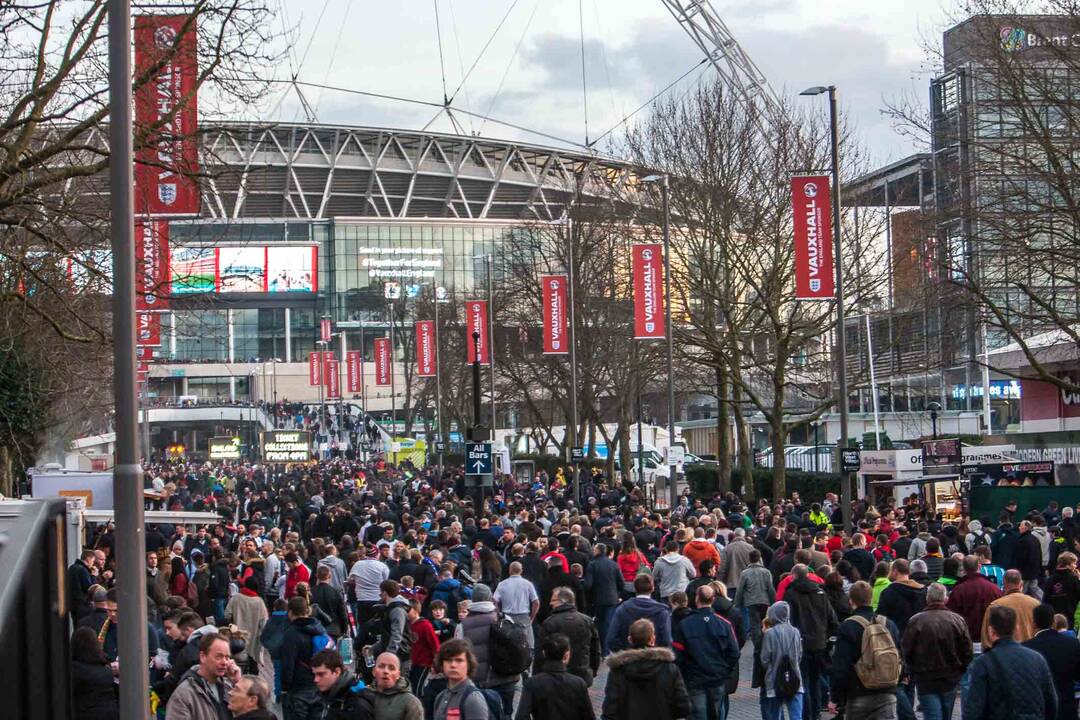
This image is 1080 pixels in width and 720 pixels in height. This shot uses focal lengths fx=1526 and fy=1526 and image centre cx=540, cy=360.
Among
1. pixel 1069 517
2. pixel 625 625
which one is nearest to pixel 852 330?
pixel 1069 517

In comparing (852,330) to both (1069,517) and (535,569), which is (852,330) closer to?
(1069,517)

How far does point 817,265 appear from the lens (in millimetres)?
28125

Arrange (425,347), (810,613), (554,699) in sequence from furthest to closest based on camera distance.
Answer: (425,347)
(810,613)
(554,699)

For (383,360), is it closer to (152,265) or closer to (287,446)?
(287,446)

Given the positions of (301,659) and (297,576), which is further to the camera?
(297,576)

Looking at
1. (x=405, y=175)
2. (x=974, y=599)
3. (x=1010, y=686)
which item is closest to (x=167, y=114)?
(x=974, y=599)

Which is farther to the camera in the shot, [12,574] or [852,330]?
[852,330]

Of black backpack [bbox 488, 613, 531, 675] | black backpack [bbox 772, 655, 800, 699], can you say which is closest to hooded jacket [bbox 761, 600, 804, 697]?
black backpack [bbox 772, 655, 800, 699]

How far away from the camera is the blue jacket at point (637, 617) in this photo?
477 inches

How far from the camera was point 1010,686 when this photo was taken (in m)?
9.38

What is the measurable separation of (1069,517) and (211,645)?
17199 millimetres

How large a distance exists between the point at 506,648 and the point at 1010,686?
365 centimetres

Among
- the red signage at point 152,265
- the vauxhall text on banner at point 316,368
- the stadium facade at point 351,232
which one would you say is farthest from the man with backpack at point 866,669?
the stadium facade at point 351,232

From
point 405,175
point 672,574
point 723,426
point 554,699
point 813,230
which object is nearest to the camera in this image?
point 554,699
